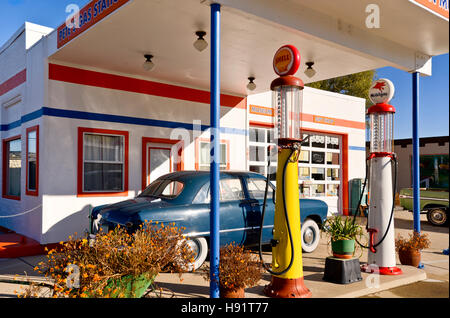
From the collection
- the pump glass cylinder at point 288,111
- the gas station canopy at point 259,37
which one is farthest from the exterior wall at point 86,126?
the pump glass cylinder at point 288,111

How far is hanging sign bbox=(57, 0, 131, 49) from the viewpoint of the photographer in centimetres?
579

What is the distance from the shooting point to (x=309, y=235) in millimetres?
7438

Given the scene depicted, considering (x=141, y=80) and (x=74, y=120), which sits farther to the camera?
(x=141, y=80)

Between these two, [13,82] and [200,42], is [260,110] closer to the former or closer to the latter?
[200,42]

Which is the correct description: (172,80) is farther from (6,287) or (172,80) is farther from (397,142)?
(397,142)

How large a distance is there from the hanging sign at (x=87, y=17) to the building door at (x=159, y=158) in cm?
301

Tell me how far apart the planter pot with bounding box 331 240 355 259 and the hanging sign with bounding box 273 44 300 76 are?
2392 mm

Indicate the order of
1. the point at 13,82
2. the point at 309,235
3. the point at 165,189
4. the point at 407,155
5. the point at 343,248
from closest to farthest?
1. the point at 343,248
2. the point at 165,189
3. the point at 309,235
4. the point at 13,82
5. the point at 407,155

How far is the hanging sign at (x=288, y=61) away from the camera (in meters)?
4.62

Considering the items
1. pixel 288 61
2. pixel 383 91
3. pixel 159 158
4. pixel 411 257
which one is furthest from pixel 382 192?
pixel 159 158

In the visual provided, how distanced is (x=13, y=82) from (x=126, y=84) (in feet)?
10.1

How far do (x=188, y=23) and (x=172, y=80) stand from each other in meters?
3.59

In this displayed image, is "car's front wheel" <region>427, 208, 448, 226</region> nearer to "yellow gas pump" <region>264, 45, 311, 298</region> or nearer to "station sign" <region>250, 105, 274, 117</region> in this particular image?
"station sign" <region>250, 105, 274, 117</region>

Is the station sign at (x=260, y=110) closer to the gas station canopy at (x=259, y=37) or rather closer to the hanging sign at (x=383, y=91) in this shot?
the gas station canopy at (x=259, y=37)
